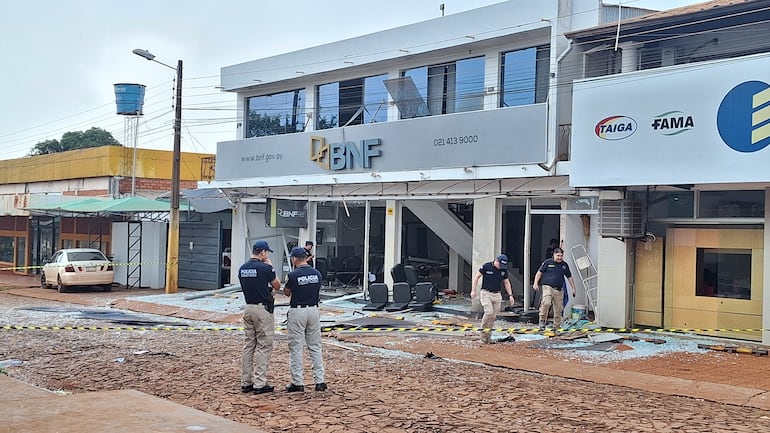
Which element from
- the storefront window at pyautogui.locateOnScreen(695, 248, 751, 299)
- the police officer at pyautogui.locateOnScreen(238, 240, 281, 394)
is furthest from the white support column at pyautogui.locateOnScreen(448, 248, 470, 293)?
the police officer at pyautogui.locateOnScreen(238, 240, 281, 394)

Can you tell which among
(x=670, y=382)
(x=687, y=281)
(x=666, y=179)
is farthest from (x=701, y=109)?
(x=670, y=382)

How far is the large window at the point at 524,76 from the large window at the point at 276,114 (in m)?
7.66

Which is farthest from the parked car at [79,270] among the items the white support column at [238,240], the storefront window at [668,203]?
the storefront window at [668,203]

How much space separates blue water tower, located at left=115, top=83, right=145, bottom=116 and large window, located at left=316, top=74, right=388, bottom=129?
A: 12406mm

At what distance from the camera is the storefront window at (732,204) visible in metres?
14.7

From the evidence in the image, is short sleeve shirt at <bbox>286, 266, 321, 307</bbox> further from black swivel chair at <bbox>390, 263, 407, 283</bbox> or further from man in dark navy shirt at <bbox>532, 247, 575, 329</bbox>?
black swivel chair at <bbox>390, 263, 407, 283</bbox>

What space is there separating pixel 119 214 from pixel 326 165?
10.2 meters

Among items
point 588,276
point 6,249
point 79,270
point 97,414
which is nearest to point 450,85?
point 588,276

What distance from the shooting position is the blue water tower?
33875 mm

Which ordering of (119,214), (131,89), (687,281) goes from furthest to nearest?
(131,89) → (119,214) → (687,281)

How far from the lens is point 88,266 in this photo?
27156mm

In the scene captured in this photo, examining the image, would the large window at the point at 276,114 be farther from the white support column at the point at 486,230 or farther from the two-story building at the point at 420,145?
the white support column at the point at 486,230

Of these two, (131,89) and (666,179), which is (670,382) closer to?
(666,179)

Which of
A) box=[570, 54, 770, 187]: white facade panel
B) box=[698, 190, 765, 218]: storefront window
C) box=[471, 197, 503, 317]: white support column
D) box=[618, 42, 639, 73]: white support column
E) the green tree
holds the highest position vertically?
the green tree
